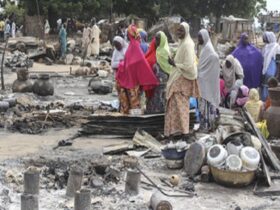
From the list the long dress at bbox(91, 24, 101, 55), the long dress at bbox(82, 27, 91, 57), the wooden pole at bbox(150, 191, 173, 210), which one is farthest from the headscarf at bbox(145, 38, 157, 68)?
the long dress at bbox(91, 24, 101, 55)

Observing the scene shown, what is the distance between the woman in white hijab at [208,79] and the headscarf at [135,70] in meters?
0.79

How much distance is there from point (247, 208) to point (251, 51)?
5858mm

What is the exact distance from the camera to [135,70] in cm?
950

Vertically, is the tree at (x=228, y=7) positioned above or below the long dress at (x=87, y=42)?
above

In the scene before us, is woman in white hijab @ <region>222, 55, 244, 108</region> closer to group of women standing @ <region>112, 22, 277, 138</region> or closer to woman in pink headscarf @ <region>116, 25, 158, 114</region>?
group of women standing @ <region>112, 22, 277, 138</region>

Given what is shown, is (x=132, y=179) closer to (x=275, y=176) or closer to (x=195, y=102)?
(x=275, y=176)

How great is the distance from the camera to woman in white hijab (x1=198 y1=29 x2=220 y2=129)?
8938 mm

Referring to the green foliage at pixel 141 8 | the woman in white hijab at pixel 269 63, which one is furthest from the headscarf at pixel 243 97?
the green foliage at pixel 141 8

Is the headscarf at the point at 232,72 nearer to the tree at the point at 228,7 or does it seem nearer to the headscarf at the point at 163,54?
the headscarf at the point at 163,54

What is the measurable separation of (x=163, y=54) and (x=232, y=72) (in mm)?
1835

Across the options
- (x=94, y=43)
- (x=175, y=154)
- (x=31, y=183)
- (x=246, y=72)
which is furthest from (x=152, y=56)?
(x=94, y=43)

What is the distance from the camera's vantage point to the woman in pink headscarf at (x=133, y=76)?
9422 mm

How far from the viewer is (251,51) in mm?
11227

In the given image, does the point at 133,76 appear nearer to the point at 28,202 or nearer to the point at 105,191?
the point at 105,191
